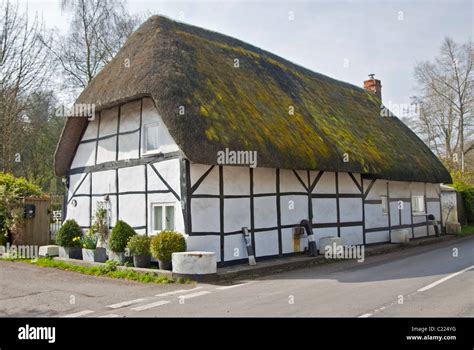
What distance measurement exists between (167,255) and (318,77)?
12.6m

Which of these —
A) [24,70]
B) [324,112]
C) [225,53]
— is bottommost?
[324,112]

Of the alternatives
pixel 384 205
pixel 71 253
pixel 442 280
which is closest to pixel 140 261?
pixel 71 253

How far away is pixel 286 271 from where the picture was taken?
1113 cm

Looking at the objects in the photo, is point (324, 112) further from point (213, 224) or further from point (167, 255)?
point (167, 255)

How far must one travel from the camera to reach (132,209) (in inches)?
473

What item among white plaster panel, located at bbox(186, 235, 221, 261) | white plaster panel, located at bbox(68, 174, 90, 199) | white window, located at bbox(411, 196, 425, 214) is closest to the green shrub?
white plaster panel, located at bbox(68, 174, 90, 199)

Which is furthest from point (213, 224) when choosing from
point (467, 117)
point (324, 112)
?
point (467, 117)

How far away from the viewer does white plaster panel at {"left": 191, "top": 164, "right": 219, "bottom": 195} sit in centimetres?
1059

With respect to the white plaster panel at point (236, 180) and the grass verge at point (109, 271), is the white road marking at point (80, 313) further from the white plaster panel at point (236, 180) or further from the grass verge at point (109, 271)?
the white plaster panel at point (236, 180)

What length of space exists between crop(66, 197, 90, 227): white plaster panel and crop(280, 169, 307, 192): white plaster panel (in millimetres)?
5974

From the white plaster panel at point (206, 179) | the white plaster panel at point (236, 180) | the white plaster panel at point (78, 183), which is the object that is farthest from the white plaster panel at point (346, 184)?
the white plaster panel at point (78, 183)

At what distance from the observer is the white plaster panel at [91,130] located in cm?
1364

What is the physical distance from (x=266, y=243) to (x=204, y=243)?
2.15m

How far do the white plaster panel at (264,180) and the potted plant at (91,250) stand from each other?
445 centimetres
